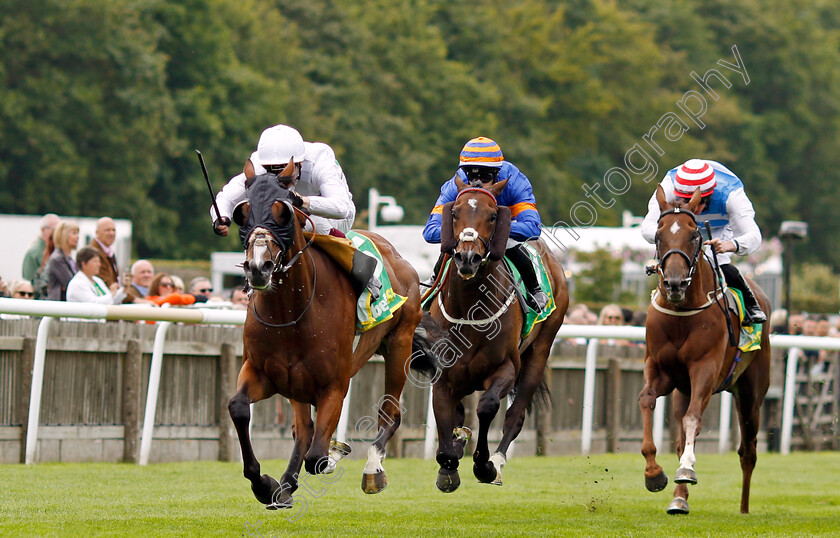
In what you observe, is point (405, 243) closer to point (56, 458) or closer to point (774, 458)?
point (774, 458)

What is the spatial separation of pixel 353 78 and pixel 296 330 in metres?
41.1

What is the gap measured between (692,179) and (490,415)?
2.21 m

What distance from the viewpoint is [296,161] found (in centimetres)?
766

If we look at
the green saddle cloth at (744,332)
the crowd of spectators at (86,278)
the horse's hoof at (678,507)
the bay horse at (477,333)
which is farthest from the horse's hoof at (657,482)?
the crowd of spectators at (86,278)

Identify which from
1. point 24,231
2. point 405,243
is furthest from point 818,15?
point 24,231

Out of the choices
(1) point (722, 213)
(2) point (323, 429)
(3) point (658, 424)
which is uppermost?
(1) point (722, 213)

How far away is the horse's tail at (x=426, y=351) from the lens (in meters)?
8.91

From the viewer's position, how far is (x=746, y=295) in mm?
9938

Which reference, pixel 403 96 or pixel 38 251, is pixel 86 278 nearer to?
pixel 38 251

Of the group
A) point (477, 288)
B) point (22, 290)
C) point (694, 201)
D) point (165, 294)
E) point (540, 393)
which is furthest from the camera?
point (165, 294)

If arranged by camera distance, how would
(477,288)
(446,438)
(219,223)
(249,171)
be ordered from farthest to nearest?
1. (477,288)
2. (446,438)
3. (219,223)
4. (249,171)

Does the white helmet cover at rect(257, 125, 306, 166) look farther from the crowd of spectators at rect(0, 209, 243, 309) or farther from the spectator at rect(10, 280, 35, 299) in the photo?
the spectator at rect(10, 280, 35, 299)

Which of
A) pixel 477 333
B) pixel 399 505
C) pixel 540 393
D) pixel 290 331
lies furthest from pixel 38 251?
pixel 290 331

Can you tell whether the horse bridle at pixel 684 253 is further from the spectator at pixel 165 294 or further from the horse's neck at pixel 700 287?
the spectator at pixel 165 294
